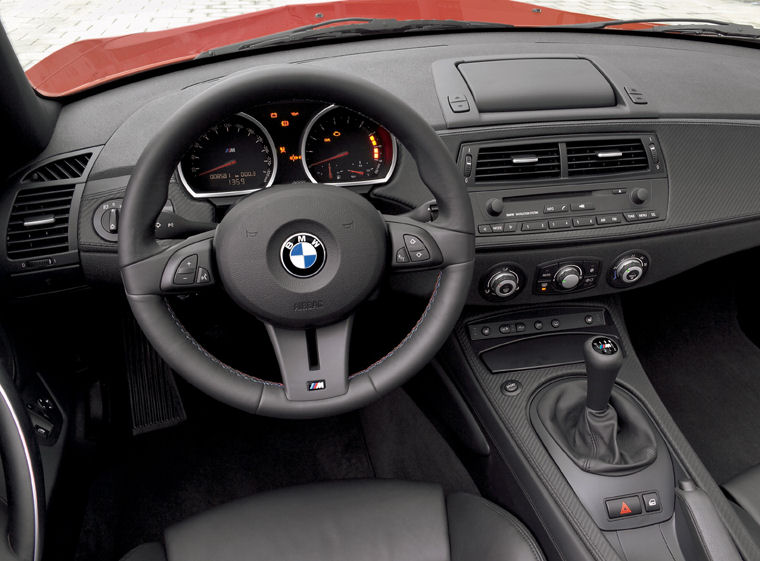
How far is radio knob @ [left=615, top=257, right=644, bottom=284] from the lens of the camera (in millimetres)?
1517

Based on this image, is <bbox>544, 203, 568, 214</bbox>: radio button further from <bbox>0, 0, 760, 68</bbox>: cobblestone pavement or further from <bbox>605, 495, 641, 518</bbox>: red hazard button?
<bbox>0, 0, 760, 68</bbox>: cobblestone pavement

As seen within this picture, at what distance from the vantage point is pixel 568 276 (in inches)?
58.8

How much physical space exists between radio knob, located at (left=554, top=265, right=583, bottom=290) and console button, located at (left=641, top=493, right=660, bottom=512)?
49 centimetres

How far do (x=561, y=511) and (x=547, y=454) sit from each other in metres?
0.13

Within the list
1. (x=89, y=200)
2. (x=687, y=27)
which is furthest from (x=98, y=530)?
(x=687, y=27)

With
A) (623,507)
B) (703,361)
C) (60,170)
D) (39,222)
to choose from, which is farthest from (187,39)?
(703,361)

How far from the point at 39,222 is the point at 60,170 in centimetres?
12

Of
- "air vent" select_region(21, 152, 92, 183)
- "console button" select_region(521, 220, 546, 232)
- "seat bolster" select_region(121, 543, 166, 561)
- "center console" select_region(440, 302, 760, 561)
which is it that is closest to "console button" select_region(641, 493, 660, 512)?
"center console" select_region(440, 302, 760, 561)

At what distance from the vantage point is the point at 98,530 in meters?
1.75

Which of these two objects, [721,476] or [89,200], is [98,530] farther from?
[721,476]

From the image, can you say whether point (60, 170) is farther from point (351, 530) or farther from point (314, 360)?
point (351, 530)

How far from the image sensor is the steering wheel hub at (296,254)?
102cm

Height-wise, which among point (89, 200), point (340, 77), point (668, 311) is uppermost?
point (340, 77)

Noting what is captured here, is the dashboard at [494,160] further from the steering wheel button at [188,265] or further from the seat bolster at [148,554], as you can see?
the seat bolster at [148,554]
